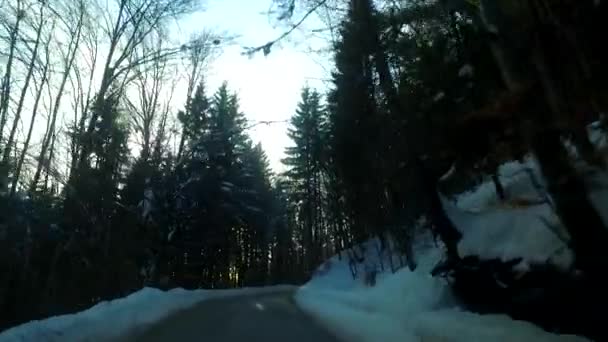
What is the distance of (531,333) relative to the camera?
4.85 metres

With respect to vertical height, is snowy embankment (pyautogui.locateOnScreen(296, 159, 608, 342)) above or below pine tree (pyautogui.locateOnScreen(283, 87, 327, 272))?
below

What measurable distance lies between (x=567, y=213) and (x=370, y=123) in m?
8.75

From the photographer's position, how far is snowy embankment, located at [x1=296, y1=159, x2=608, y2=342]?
5.31 meters

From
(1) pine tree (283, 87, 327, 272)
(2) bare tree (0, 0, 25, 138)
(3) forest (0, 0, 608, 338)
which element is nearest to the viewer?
(3) forest (0, 0, 608, 338)

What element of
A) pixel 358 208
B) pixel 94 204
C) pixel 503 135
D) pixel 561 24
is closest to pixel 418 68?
pixel 503 135

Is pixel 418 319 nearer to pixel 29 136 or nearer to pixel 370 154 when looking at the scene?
pixel 370 154

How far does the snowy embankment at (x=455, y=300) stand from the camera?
17.4 feet

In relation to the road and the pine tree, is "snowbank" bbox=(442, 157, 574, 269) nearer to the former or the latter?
the road

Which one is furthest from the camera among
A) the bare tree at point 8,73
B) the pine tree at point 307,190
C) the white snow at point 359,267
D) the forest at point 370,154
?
the pine tree at point 307,190

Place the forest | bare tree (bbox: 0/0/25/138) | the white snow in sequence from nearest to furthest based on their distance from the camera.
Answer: the forest < bare tree (bbox: 0/0/25/138) < the white snow

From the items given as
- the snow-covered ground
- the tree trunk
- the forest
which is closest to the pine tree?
the forest

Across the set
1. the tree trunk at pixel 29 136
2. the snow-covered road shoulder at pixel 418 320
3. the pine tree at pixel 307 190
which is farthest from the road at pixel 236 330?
the pine tree at pixel 307 190

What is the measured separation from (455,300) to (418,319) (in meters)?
0.79

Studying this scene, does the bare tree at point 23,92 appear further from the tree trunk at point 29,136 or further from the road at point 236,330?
the road at point 236,330
